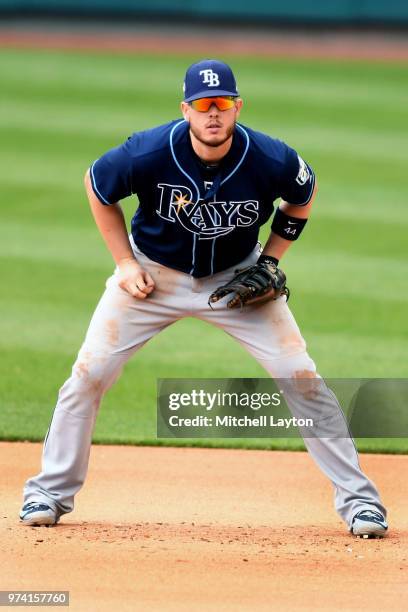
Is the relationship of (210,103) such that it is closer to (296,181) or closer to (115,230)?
(296,181)

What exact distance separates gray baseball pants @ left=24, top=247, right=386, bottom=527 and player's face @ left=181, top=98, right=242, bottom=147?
0.63 metres

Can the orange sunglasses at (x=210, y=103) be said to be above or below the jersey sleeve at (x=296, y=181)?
above

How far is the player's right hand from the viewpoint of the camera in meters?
4.74

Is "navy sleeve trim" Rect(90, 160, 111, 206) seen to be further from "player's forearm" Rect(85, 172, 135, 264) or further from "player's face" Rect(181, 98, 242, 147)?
"player's face" Rect(181, 98, 242, 147)

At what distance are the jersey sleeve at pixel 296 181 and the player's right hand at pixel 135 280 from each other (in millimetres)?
661

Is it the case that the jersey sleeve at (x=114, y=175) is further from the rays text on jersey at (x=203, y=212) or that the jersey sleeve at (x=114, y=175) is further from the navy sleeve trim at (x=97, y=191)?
the rays text on jersey at (x=203, y=212)

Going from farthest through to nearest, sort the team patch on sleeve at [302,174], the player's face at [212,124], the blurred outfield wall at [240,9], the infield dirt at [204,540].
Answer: the blurred outfield wall at [240,9] < the team patch on sleeve at [302,174] < the player's face at [212,124] < the infield dirt at [204,540]

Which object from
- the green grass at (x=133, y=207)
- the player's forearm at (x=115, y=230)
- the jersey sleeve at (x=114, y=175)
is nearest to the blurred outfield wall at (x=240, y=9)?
the green grass at (x=133, y=207)

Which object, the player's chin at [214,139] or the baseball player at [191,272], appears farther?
the baseball player at [191,272]

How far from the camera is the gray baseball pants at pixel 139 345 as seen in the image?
4.75 meters

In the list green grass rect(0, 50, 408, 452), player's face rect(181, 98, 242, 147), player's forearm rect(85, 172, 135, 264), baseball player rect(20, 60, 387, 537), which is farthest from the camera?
green grass rect(0, 50, 408, 452)

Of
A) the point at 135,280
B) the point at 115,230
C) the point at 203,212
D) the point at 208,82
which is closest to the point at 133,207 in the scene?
the point at 115,230

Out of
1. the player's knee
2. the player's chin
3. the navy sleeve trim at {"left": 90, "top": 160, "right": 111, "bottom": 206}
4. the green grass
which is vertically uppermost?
the green grass

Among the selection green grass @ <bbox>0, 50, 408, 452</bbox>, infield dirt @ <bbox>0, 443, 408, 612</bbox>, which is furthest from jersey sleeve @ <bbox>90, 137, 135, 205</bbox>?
green grass @ <bbox>0, 50, 408, 452</bbox>
